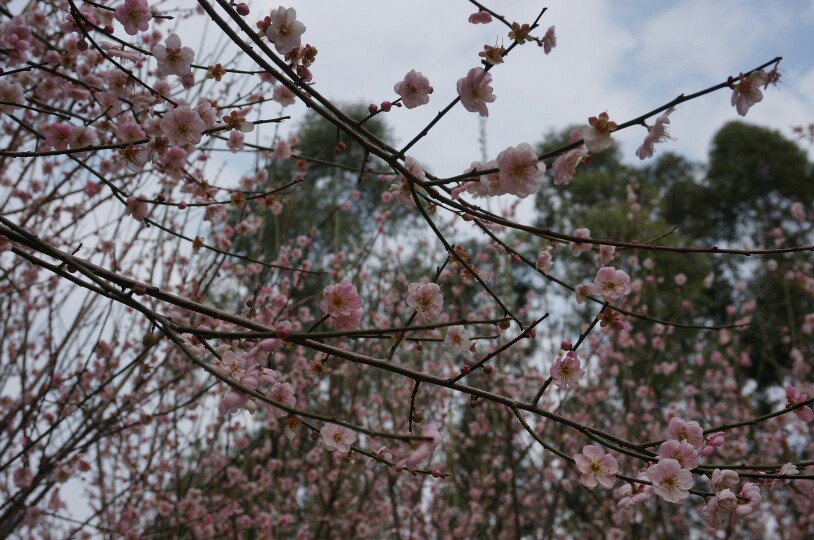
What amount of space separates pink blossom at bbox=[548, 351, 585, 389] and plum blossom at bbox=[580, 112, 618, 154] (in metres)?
0.59

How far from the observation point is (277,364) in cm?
516

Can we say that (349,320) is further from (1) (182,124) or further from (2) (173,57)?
(2) (173,57)

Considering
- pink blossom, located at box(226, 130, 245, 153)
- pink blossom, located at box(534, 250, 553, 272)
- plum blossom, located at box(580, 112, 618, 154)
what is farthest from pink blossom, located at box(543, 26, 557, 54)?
pink blossom, located at box(226, 130, 245, 153)

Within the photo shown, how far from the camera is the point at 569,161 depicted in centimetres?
131

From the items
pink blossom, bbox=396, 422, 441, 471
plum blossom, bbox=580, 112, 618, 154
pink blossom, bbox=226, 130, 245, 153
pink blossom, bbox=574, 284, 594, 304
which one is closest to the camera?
pink blossom, bbox=396, 422, 441, 471

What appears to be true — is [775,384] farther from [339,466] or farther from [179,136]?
[179,136]

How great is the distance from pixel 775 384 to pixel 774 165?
244 inches

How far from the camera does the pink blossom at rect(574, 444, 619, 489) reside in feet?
4.76

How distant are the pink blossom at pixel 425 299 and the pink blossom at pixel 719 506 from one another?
2.45 ft

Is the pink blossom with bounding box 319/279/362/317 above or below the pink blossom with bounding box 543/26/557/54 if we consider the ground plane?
below

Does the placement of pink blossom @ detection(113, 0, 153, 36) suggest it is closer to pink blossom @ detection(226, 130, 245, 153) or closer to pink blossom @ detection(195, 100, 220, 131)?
pink blossom @ detection(195, 100, 220, 131)

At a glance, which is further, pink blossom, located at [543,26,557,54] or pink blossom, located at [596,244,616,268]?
pink blossom, located at [596,244,616,268]

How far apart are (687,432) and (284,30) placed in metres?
1.39

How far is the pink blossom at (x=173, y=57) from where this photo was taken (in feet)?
5.68
